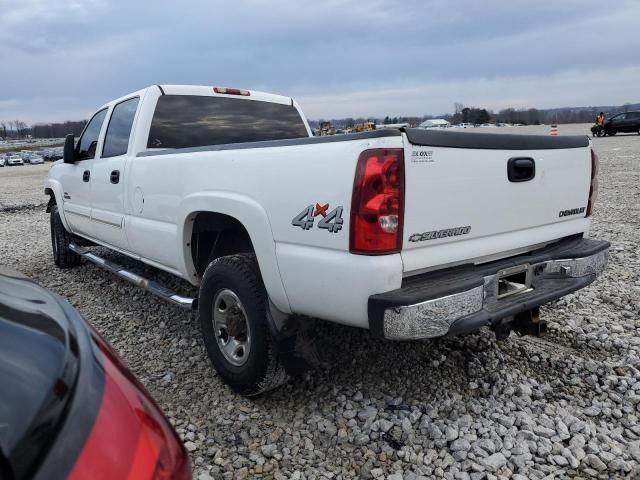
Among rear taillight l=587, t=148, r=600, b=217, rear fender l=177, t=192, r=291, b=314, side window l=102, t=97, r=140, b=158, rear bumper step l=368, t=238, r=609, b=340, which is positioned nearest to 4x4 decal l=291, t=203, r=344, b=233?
rear fender l=177, t=192, r=291, b=314

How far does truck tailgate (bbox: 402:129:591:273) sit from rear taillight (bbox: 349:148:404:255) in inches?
2.3

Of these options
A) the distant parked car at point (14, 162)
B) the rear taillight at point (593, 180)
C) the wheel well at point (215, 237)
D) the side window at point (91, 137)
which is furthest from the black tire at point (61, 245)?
the distant parked car at point (14, 162)

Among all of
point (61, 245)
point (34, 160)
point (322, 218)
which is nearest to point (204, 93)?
point (322, 218)

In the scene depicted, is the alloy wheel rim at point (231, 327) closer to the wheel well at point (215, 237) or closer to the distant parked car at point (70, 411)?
the wheel well at point (215, 237)

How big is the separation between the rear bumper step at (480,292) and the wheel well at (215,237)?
1401mm

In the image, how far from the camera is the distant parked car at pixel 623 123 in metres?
31.4

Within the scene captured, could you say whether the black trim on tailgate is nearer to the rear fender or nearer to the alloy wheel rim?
the rear fender

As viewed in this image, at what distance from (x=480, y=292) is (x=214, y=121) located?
313 cm

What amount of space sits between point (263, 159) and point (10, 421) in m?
2.11

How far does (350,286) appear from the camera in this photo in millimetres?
2518

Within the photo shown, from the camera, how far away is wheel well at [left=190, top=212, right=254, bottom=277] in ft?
12.0

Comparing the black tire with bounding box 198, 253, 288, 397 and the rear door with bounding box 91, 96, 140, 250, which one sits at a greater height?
the rear door with bounding box 91, 96, 140, 250

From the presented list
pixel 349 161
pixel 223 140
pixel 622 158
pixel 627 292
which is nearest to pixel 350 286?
pixel 349 161

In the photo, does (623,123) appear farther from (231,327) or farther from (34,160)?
(34,160)
